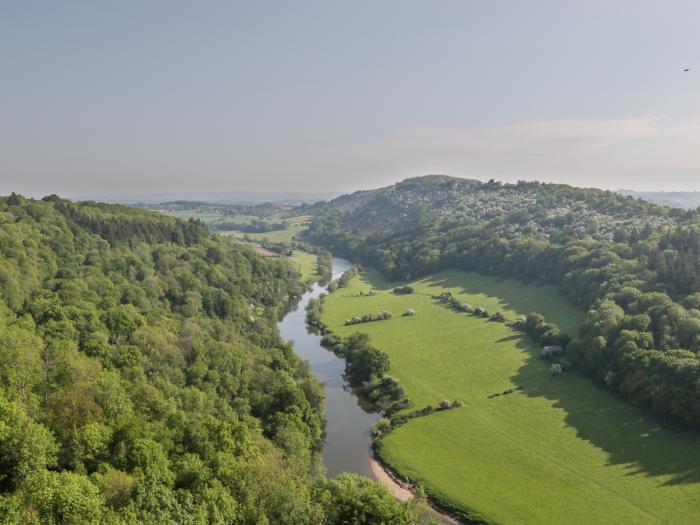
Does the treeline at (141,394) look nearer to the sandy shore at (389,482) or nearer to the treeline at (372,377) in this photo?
the sandy shore at (389,482)

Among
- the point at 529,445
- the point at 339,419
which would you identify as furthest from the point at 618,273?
the point at 339,419

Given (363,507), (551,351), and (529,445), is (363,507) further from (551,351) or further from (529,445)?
(551,351)

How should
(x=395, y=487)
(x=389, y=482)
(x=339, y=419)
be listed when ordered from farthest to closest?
(x=339, y=419)
(x=389, y=482)
(x=395, y=487)

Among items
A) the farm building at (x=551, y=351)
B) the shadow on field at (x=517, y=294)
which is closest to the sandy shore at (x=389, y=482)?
the farm building at (x=551, y=351)

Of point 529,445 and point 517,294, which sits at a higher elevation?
point 517,294

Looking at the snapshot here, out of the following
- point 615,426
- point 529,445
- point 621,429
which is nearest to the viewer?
point 529,445

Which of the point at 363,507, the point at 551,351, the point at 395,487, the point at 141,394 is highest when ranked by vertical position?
the point at 141,394

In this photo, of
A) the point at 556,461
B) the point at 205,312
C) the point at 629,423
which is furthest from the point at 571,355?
the point at 205,312
